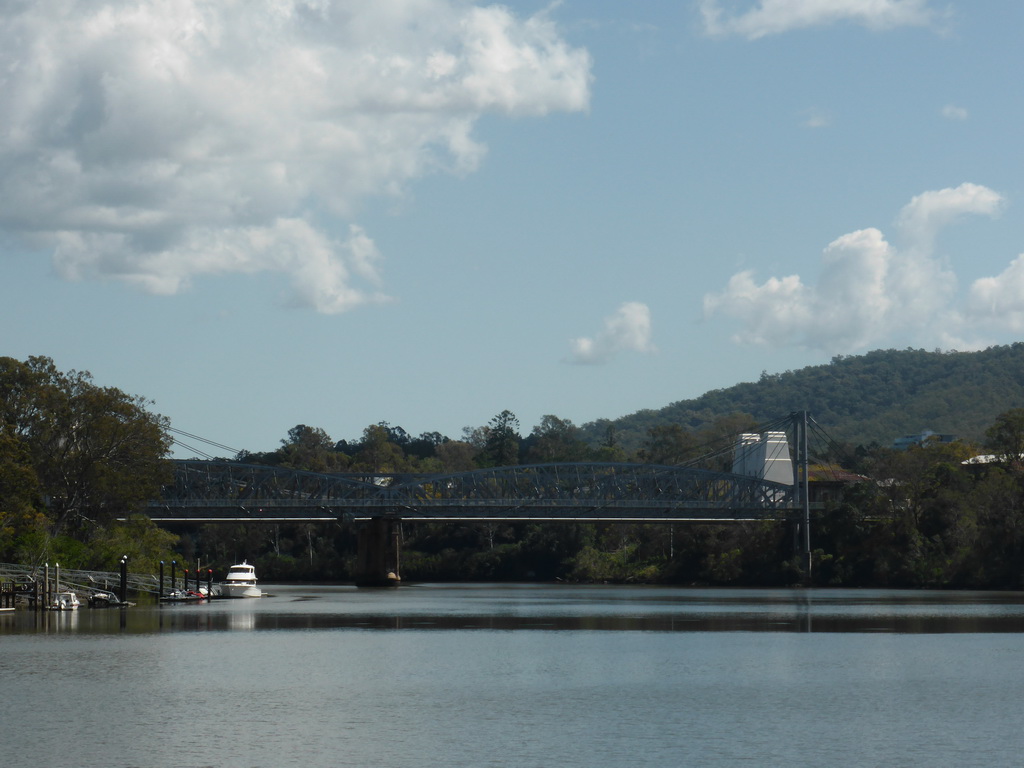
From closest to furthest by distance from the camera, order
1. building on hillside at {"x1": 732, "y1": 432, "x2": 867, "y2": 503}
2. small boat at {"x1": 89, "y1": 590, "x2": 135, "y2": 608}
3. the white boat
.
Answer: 1. small boat at {"x1": 89, "y1": 590, "x2": 135, "y2": 608}
2. the white boat
3. building on hillside at {"x1": 732, "y1": 432, "x2": 867, "y2": 503}

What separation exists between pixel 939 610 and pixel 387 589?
66.7 meters

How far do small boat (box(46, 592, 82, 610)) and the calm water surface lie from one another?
5936 mm

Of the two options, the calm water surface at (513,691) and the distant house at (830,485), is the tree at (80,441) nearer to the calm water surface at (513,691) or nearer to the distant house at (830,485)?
the calm water surface at (513,691)

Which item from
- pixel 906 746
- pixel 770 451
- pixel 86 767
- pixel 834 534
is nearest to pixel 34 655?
pixel 86 767

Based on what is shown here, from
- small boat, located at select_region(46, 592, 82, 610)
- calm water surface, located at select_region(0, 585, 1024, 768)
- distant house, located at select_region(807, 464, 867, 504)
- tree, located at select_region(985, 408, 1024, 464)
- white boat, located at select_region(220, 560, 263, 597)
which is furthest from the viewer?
distant house, located at select_region(807, 464, 867, 504)

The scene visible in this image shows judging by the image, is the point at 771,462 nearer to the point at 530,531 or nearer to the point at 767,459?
the point at 767,459

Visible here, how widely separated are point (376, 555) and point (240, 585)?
1592 inches

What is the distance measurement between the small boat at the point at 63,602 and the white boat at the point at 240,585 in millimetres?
25078

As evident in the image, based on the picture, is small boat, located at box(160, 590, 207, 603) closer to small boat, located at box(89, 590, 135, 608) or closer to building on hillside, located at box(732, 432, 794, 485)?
small boat, located at box(89, 590, 135, 608)

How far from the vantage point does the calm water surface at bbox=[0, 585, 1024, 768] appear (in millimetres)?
32531

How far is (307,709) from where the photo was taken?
130 feet

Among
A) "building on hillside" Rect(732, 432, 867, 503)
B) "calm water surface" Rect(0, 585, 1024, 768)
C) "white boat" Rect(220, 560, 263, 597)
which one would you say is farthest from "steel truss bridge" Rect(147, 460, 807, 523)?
"calm water surface" Rect(0, 585, 1024, 768)

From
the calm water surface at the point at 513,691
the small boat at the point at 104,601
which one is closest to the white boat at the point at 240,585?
the small boat at the point at 104,601

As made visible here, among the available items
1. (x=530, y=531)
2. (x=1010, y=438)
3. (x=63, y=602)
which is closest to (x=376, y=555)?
(x=530, y=531)
